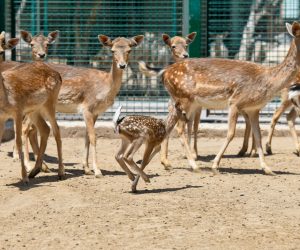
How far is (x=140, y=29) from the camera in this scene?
60.6 feet

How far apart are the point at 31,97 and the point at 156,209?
2688 mm

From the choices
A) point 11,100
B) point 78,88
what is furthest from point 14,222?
point 78,88

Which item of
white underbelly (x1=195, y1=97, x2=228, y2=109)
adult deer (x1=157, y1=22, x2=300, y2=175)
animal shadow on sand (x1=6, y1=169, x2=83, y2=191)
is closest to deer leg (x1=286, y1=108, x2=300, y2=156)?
adult deer (x1=157, y1=22, x2=300, y2=175)

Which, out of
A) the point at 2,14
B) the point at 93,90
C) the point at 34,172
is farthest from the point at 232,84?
the point at 2,14

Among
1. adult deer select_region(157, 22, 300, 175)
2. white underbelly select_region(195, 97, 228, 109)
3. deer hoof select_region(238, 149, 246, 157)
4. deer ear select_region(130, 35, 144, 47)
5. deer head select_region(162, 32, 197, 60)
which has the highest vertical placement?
deer ear select_region(130, 35, 144, 47)

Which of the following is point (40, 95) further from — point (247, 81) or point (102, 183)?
point (247, 81)

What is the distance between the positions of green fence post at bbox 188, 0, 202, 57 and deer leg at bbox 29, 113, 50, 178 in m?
5.20

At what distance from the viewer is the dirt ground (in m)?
8.32

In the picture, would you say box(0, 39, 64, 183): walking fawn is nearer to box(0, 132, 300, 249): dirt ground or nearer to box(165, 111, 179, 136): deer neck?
box(0, 132, 300, 249): dirt ground

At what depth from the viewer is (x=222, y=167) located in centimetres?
1304

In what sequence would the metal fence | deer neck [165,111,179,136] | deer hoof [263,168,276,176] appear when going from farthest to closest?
the metal fence
deer hoof [263,168,276,176]
deer neck [165,111,179,136]

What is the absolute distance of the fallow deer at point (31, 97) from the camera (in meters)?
11.1

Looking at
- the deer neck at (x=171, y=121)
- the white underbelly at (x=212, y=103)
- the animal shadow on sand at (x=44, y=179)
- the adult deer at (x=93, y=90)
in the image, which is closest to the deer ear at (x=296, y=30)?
the white underbelly at (x=212, y=103)

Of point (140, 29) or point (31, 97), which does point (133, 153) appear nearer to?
point (31, 97)
